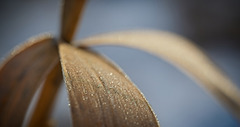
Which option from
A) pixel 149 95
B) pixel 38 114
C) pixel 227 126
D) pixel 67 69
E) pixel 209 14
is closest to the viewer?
pixel 67 69

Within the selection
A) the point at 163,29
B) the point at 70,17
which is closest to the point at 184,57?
the point at 70,17

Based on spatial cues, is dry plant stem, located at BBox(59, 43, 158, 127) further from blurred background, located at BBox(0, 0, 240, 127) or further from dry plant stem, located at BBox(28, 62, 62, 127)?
blurred background, located at BBox(0, 0, 240, 127)

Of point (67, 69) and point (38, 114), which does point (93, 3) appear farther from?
point (67, 69)

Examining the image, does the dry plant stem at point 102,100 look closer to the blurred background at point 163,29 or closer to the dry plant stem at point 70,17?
the dry plant stem at point 70,17

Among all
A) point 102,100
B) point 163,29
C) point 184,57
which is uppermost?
point 163,29

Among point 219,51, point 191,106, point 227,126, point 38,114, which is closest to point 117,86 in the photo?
point 38,114

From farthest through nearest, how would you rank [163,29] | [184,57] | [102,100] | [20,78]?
[163,29] → [184,57] → [20,78] → [102,100]

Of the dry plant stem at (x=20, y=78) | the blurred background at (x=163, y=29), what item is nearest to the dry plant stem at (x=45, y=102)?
the dry plant stem at (x=20, y=78)

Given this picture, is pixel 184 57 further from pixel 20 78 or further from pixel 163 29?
pixel 163 29
